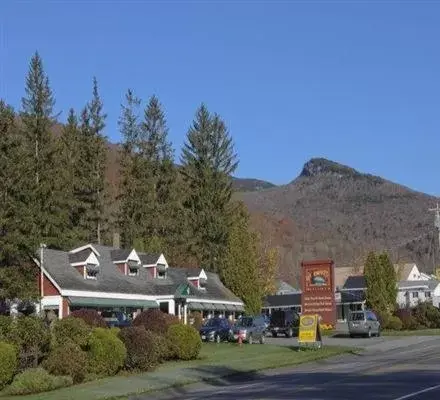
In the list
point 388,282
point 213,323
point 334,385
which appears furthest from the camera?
point 388,282

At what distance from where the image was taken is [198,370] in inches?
1057

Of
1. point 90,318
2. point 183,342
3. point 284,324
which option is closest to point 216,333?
point 284,324

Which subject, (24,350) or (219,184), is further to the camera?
(219,184)

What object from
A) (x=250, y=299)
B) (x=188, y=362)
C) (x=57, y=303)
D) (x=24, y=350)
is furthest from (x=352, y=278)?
(x=24, y=350)

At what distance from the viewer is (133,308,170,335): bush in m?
31.7

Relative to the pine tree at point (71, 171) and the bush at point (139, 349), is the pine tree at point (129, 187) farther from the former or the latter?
the bush at point (139, 349)

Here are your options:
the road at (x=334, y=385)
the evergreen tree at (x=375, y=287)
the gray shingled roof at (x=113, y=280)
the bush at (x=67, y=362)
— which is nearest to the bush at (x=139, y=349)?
the bush at (x=67, y=362)

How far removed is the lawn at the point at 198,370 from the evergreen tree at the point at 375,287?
1159 inches

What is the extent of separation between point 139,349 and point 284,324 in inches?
1159

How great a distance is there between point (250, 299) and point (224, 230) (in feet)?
38.4

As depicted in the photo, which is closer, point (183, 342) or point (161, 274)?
point (183, 342)

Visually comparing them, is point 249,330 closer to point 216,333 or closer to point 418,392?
point 216,333

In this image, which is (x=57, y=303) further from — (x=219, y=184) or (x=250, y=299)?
(x=219, y=184)

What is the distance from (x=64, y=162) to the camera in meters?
72.6
